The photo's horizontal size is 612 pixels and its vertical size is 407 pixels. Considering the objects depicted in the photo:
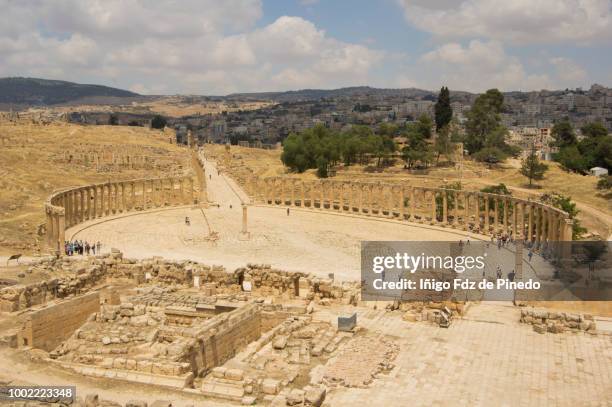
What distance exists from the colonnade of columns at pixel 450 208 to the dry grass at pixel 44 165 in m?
16.7

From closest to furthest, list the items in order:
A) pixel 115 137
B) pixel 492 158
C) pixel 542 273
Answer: pixel 542 273, pixel 492 158, pixel 115 137

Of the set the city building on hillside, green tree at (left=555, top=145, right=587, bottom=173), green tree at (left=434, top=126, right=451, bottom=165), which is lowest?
the city building on hillside

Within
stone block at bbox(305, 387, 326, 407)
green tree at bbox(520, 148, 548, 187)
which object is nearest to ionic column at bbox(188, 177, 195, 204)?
green tree at bbox(520, 148, 548, 187)

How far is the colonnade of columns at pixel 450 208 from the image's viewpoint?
45.1 m

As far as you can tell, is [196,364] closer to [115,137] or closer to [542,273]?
[542,273]

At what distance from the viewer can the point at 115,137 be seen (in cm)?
10506

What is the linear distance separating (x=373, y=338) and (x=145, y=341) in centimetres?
775

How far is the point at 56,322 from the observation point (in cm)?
2209

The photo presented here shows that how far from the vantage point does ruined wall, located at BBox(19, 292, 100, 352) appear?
20703 mm

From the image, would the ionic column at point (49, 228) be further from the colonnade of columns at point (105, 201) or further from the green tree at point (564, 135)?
the green tree at point (564, 135)

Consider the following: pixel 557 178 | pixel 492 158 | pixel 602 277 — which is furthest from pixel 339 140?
pixel 602 277

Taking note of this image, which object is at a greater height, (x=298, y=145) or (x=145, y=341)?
(x=298, y=145)

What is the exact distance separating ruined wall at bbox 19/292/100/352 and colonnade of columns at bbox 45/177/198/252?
20730 mm

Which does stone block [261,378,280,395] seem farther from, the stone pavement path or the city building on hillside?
the city building on hillside
